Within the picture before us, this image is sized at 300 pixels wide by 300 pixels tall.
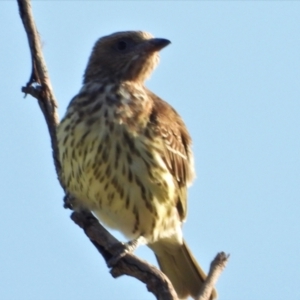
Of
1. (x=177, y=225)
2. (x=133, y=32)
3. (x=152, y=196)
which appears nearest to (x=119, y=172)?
(x=152, y=196)

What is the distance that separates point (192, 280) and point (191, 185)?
78cm

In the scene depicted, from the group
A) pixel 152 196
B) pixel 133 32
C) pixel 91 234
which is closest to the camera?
pixel 91 234

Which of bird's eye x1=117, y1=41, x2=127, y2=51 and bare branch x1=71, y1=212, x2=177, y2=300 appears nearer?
bare branch x1=71, y1=212, x2=177, y2=300

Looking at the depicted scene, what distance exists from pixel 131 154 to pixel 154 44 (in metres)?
1.05

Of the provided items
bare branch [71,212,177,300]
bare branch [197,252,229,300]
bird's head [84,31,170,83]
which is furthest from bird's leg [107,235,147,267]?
bird's head [84,31,170,83]

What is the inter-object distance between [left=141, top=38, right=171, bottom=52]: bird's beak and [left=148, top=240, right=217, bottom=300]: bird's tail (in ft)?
5.09

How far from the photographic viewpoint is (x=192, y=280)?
7.41 metres

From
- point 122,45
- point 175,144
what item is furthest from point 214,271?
point 122,45

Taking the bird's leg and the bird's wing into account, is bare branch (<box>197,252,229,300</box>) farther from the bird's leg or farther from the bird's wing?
the bird's wing

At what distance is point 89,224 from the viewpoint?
6.42 metres

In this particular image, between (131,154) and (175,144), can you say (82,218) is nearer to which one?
(131,154)

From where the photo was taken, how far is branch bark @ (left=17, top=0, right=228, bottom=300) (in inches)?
222

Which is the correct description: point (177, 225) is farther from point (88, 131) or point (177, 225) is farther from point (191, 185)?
point (88, 131)

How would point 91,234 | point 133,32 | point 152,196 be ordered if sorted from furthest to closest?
point 133,32 → point 152,196 → point 91,234
